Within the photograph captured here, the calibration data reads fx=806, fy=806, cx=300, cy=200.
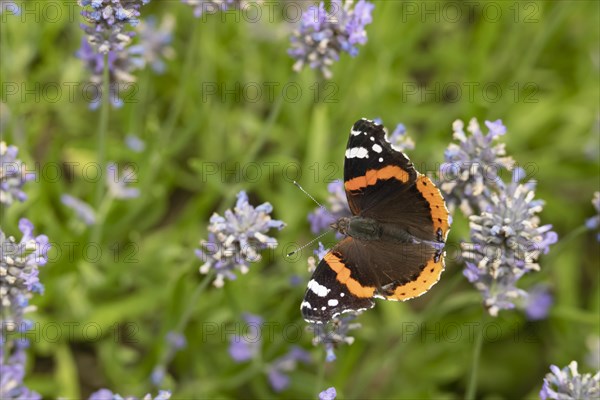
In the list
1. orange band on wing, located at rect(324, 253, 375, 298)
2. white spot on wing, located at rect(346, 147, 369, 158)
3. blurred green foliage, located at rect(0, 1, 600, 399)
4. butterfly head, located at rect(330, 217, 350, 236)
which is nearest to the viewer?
orange band on wing, located at rect(324, 253, 375, 298)

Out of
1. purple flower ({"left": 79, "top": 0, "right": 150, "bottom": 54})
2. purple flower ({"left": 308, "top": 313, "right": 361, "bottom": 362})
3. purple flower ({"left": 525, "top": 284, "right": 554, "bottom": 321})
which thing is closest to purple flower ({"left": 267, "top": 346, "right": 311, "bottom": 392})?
purple flower ({"left": 308, "top": 313, "right": 361, "bottom": 362})

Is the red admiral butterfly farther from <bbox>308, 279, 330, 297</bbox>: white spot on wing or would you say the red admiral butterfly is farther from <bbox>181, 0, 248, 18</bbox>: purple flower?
<bbox>181, 0, 248, 18</bbox>: purple flower

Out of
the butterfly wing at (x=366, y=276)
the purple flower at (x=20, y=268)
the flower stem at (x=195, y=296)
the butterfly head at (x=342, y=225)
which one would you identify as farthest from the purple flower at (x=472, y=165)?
the purple flower at (x=20, y=268)

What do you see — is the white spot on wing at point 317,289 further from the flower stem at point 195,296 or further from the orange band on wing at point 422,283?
the flower stem at point 195,296

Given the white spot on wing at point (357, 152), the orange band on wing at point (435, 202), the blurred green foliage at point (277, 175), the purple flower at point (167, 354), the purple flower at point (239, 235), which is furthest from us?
the blurred green foliage at point (277, 175)

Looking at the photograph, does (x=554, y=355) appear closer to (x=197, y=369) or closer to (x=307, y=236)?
(x=307, y=236)

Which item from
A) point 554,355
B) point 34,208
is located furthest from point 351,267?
point 554,355

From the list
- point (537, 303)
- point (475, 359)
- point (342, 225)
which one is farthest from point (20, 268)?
point (537, 303)
